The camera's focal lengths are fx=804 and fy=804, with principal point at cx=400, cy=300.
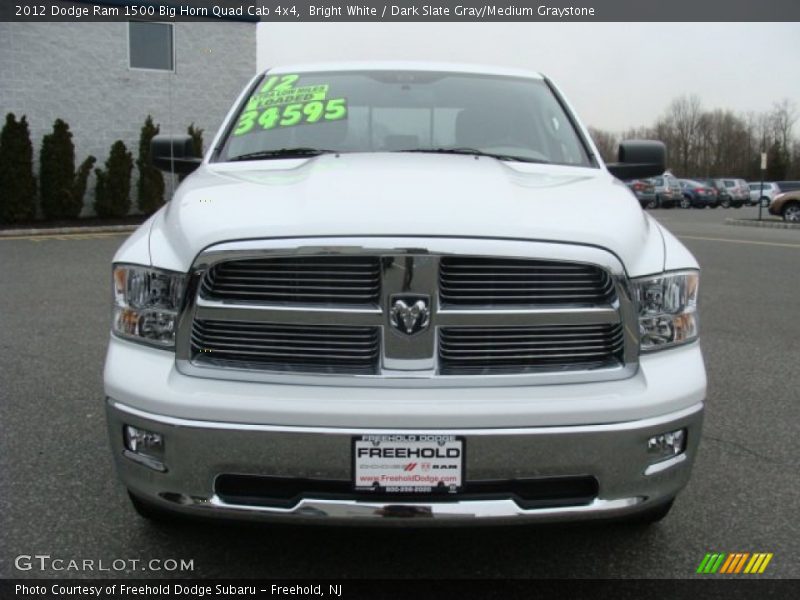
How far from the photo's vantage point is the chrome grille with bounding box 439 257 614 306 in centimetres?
229

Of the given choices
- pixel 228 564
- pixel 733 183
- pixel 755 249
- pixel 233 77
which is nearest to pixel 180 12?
pixel 233 77

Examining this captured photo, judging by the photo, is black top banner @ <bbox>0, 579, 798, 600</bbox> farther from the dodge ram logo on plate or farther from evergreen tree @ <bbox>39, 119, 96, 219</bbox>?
evergreen tree @ <bbox>39, 119, 96, 219</bbox>

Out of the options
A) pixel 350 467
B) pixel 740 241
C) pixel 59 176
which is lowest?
pixel 740 241

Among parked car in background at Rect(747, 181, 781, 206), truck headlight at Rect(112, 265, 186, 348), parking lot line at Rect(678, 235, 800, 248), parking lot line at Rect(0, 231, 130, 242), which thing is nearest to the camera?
truck headlight at Rect(112, 265, 186, 348)

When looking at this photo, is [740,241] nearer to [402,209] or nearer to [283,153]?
[283,153]

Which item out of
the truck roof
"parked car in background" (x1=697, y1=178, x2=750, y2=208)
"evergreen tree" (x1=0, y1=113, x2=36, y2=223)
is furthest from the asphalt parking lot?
"parked car in background" (x1=697, y1=178, x2=750, y2=208)

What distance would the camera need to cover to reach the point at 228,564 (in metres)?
2.70

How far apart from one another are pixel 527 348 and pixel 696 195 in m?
45.9

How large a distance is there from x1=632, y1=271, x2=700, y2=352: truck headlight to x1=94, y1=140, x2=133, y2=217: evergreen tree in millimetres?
16214

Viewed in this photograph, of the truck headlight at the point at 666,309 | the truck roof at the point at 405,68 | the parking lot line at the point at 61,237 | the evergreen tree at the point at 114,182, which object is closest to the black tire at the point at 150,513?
the truck headlight at the point at 666,309

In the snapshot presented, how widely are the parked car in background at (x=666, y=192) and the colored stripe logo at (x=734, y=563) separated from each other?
42.4 metres

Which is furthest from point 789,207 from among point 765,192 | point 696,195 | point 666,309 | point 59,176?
point 666,309

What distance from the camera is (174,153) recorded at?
408 centimetres

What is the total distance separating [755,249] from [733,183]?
3867 cm
